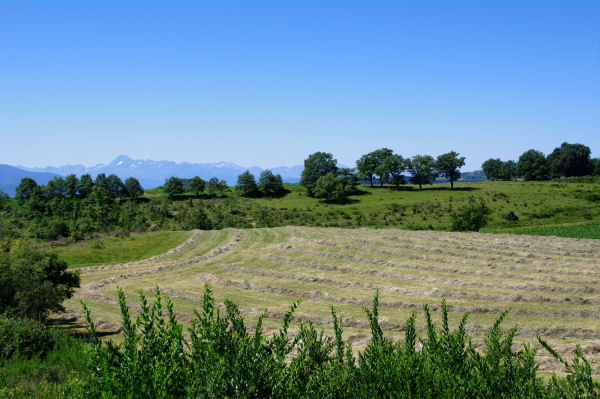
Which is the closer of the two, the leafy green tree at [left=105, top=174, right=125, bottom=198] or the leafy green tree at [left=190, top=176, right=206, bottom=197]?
the leafy green tree at [left=105, top=174, right=125, bottom=198]

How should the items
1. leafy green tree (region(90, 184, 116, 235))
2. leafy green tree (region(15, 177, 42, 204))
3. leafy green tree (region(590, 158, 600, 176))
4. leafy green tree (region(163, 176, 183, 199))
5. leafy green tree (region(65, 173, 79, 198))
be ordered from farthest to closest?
leafy green tree (region(590, 158, 600, 176)) → leafy green tree (region(65, 173, 79, 198)) → leafy green tree (region(163, 176, 183, 199)) → leafy green tree (region(15, 177, 42, 204)) → leafy green tree (region(90, 184, 116, 235))

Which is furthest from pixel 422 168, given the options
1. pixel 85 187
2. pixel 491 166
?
pixel 85 187

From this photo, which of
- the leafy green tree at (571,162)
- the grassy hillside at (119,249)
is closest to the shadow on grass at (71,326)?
the grassy hillside at (119,249)

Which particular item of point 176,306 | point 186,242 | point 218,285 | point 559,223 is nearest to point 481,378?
point 176,306

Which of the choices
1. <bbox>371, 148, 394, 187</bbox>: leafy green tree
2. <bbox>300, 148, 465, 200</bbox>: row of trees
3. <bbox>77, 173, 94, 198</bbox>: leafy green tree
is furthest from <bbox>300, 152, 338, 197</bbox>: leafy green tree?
<bbox>77, 173, 94, 198</bbox>: leafy green tree

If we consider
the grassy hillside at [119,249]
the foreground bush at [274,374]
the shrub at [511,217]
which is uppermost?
the foreground bush at [274,374]

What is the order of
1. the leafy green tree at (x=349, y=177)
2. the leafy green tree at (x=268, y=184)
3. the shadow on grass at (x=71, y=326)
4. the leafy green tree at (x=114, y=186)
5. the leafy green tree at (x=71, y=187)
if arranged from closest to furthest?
1. the shadow on grass at (x=71, y=326)
2. the leafy green tree at (x=114, y=186)
3. the leafy green tree at (x=71, y=187)
4. the leafy green tree at (x=349, y=177)
5. the leafy green tree at (x=268, y=184)

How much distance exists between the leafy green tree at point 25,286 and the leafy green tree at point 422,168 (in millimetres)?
110804

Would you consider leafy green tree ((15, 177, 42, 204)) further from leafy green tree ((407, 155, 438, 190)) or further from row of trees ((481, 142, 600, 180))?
row of trees ((481, 142, 600, 180))

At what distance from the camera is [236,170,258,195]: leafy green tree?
397 feet

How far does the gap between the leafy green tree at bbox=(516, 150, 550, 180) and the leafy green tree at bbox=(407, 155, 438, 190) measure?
44.7m

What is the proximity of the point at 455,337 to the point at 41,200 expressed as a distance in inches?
4859

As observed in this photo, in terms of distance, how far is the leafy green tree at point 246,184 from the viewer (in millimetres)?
120938

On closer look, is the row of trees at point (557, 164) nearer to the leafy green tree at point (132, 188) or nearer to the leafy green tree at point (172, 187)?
the leafy green tree at point (172, 187)
